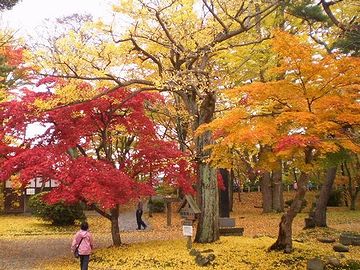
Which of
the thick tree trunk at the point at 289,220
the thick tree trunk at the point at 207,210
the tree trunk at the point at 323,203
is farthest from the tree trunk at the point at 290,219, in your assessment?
the tree trunk at the point at 323,203

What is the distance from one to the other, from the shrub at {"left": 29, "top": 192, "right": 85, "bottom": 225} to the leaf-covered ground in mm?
530

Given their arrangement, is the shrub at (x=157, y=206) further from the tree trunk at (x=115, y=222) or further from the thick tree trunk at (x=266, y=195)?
the tree trunk at (x=115, y=222)

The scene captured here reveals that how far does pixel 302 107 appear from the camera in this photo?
9484mm

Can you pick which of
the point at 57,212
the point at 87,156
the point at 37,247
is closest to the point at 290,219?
the point at 87,156

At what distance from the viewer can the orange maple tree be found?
8.82 meters

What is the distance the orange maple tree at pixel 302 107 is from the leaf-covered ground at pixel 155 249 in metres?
2.81

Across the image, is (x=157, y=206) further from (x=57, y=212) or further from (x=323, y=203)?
(x=323, y=203)

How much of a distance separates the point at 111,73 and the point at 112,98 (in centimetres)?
106

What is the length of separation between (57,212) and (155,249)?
9.46 meters

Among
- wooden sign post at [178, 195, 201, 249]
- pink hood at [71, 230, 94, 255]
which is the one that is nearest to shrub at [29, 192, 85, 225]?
wooden sign post at [178, 195, 201, 249]

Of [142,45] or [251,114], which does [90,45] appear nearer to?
[142,45]

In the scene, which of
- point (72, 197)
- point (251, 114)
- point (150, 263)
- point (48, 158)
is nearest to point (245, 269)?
point (150, 263)

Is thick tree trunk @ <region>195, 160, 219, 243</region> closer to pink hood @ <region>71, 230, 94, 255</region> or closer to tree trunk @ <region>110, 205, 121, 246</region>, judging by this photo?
tree trunk @ <region>110, 205, 121, 246</region>

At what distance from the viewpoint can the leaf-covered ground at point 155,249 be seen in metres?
10.7
